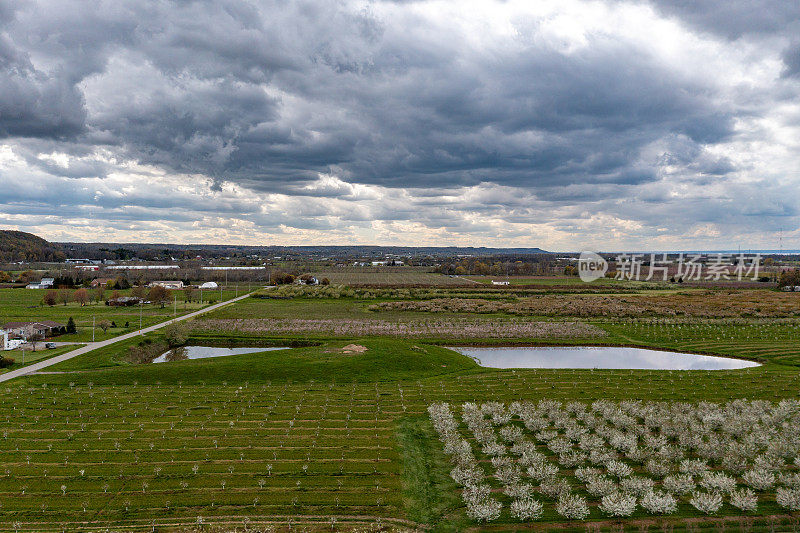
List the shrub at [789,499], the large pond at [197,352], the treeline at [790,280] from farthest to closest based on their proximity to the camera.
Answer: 1. the treeline at [790,280]
2. the large pond at [197,352]
3. the shrub at [789,499]

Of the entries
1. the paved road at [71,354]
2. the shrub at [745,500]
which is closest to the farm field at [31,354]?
the paved road at [71,354]

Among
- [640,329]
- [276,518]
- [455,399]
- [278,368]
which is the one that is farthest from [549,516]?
[640,329]

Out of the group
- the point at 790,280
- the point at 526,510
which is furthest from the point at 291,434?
the point at 790,280

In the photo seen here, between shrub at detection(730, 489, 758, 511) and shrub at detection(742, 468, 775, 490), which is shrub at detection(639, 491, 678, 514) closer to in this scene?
shrub at detection(730, 489, 758, 511)

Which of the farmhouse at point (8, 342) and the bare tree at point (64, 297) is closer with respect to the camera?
the farmhouse at point (8, 342)

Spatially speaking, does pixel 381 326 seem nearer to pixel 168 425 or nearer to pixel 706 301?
pixel 168 425

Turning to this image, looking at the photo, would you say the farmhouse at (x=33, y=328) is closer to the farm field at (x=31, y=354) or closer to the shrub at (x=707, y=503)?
the farm field at (x=31, y=354)

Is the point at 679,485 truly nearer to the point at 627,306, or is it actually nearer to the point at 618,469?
the point at 618,469

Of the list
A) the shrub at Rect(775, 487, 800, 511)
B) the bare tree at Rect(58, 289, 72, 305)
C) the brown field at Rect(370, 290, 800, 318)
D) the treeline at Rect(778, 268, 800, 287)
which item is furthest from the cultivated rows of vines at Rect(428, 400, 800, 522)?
the treeline at Rect(778, 268, 800, 287)
